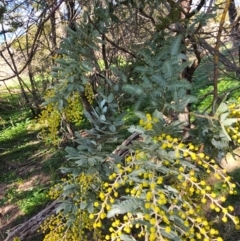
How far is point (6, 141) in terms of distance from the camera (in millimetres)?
7992

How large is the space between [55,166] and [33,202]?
99cm

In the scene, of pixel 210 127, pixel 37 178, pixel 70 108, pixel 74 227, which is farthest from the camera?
pixel 37 178

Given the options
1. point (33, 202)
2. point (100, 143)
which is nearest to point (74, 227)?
point (100, 143)

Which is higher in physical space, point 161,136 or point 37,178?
point 161,136

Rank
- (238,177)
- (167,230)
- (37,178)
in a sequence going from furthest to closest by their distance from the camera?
1. (37,178)
2. (238,177)
3. (167,230)

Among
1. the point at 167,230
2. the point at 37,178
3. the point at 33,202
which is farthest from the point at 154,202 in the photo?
the point at 37,178

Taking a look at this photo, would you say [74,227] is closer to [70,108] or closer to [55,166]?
[70,108]

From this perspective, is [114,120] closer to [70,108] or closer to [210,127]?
[210,127]

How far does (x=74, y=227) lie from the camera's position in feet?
5.10

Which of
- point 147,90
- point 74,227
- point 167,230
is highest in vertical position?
point 147,90

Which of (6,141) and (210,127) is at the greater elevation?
(210,127)

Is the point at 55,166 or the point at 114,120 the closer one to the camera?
the point at 114,120

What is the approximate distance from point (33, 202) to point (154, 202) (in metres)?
4.23

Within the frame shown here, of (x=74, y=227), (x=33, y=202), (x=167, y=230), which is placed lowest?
(x=33, y=202)
